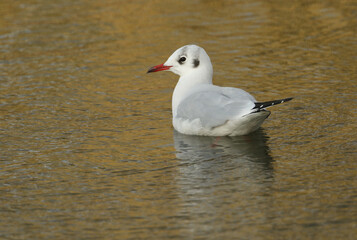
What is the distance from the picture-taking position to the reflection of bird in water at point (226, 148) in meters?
7.79

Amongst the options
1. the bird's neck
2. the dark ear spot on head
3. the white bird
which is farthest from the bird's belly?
the dark ear spot on head

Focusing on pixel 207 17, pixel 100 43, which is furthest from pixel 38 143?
pixel 207 17

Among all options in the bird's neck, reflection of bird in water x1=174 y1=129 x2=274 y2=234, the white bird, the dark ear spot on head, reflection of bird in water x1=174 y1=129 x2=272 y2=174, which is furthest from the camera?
the dark ear spot on head

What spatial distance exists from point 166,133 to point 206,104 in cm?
68

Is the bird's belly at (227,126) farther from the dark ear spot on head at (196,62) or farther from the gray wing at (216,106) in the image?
the dark ear spot on head at (196,62)

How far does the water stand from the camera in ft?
20.4

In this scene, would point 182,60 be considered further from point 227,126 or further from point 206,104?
point 227,126

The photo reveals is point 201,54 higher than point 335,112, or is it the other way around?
point 201,54

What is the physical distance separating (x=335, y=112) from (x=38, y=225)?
4124 millimetres

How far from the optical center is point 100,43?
1328 centimetres

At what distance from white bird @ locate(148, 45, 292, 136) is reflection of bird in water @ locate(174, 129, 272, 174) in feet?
0.30

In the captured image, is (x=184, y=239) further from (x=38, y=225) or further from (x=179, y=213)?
(x=38, y=225)

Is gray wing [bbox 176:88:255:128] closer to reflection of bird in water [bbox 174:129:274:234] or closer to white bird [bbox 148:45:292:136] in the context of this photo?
white bird [bbox 148:45:292:136]

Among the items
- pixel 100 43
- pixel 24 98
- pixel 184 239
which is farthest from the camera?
pixel 100 43
